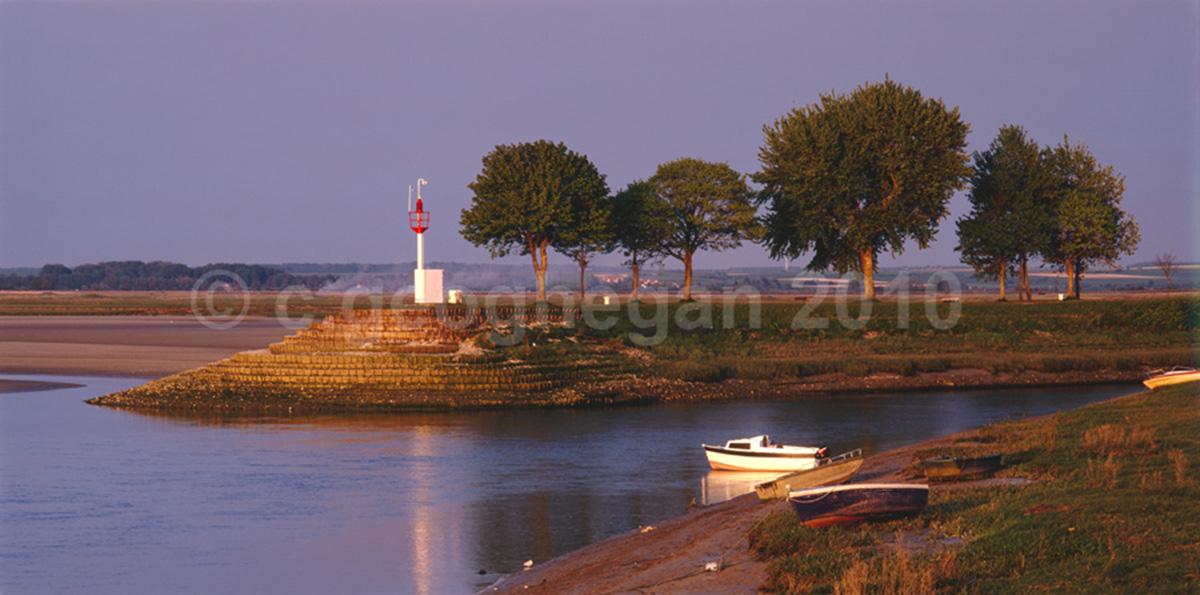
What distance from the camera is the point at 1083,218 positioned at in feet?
216

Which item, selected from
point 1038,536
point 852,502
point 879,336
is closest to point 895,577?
point 1038,536

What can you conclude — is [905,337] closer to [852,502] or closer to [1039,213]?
[1039,213]

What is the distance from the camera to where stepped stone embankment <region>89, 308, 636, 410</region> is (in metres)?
38.7

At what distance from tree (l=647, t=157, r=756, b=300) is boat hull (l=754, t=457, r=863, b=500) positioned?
5075cm

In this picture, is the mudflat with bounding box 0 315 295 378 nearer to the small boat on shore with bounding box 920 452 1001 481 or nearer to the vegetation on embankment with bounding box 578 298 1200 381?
the vegetation on embankment with bounding box 578 298 1200 381

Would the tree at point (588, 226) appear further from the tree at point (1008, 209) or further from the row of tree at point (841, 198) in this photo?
the tree at point (1008, 209)

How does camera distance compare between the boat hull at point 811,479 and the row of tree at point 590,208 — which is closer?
the boat hull at point 811,479

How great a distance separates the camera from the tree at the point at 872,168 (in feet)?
199

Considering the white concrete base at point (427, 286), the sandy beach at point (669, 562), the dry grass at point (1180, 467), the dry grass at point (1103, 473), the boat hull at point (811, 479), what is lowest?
the sandy beach at point (669, 562)

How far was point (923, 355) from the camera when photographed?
49750 mm

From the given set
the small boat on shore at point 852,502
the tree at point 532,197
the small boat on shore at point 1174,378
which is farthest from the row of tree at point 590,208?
the small boat on shore at point 852,502

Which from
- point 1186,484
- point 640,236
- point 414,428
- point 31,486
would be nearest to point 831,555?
point 1186,484

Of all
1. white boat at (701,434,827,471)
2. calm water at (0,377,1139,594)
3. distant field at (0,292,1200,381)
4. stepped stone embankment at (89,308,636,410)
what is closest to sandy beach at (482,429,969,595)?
calm water at (0,377,1139,594)

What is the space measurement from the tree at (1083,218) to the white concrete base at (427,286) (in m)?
42.8
